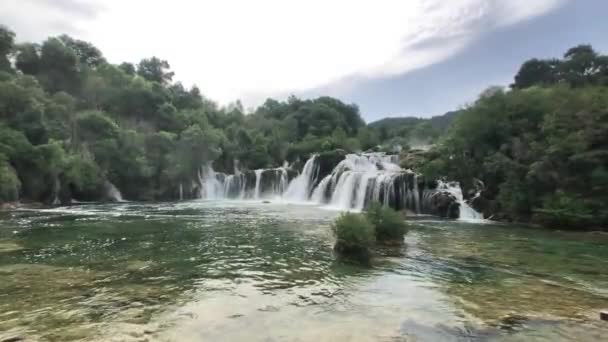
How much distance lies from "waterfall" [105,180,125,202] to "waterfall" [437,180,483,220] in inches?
1194

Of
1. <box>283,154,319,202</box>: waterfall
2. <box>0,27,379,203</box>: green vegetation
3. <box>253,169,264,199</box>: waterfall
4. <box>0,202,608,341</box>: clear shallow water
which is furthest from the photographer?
<box>253,169,264,199</box>: waterfall

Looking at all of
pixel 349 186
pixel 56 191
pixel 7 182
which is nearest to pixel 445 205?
pixel 349 186

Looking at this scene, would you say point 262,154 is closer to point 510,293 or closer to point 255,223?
point 255,223

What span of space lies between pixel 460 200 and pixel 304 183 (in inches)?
654

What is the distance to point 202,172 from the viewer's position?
4562cm

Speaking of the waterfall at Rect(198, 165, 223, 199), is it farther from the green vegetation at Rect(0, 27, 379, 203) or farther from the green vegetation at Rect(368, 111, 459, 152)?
the green vegetation at Rect(368, 111, 459, 152)

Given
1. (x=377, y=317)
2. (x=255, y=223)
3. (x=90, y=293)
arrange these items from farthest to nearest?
(x=255, y=223), (x=90, y=293), (x=377, y=317)

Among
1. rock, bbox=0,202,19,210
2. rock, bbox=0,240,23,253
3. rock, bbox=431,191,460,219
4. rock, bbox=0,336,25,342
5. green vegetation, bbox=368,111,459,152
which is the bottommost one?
rock, bbox=0,336,25,342

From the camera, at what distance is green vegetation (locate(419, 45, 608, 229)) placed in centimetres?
1738

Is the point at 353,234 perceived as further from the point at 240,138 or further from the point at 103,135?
the point at 240,138

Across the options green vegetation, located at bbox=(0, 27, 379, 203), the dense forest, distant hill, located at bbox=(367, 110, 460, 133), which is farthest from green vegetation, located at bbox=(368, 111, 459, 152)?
distant hill, located at bbox=(367, 110, 460, 133)

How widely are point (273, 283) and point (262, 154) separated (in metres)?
45.5

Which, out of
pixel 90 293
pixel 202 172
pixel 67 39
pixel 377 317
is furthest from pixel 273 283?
pixel 67 39

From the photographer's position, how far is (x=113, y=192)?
38250mm
